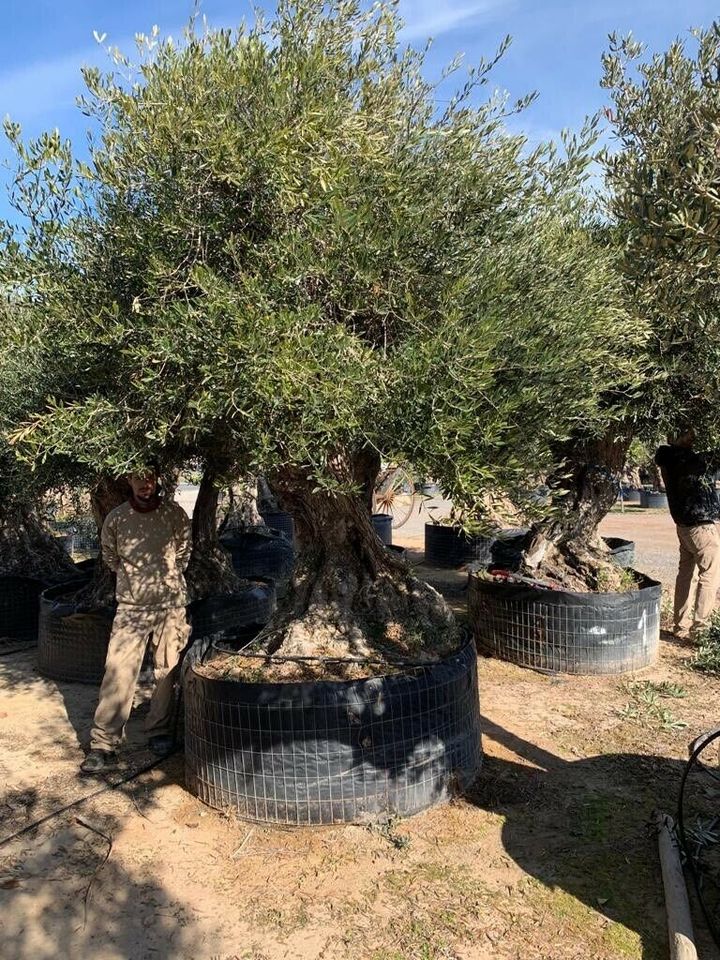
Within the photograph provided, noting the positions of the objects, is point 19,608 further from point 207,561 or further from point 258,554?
point 258,554

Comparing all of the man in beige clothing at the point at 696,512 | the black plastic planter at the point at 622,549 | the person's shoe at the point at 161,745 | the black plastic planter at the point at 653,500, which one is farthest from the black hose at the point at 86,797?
the black plastic planter at the point at 653,500

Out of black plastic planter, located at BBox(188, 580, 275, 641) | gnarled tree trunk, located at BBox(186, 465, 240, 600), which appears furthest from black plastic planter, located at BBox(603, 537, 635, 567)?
gnarled tree trunk, located at BBox(186, 465, 240, 600)

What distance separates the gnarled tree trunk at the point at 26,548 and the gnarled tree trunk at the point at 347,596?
5087 millimetres

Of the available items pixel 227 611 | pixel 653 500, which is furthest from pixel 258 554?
pixel 653 500

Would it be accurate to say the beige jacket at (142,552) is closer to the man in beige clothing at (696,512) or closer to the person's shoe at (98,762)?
the person's shoe at (98,762)

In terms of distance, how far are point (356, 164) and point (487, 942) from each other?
3763 mm

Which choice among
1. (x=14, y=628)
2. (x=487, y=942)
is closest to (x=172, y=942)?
(x=487, y=942)

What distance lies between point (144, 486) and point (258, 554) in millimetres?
7062

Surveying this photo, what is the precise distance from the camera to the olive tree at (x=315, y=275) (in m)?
3.58

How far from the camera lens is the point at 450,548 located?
14.2 metres

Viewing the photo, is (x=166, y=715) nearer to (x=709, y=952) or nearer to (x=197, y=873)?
(x=197, y=873)

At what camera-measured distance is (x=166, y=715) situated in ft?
18.6

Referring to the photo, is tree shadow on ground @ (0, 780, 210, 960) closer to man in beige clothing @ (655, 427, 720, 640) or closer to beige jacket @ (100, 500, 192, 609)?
beige jacket @ (100, 500, 192, 609)

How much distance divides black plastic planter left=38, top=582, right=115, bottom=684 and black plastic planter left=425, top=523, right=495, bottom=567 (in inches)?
310
